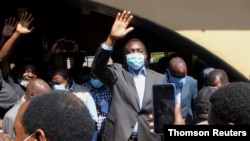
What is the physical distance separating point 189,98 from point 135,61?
733 mm

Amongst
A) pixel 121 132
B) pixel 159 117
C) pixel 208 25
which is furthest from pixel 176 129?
pixel 208 25

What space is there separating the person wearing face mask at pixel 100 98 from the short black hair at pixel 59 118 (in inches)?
101

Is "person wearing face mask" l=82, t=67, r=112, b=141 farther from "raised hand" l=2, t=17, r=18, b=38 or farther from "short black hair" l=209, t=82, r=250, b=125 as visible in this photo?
"short black hair" l=209, t=82, r=250, b=125

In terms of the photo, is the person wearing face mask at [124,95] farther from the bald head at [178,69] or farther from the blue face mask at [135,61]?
the bald head at [178,69]

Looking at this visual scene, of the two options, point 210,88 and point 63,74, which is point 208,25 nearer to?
point 210,88

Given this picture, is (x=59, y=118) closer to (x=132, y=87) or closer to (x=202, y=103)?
(x=132, y=87)

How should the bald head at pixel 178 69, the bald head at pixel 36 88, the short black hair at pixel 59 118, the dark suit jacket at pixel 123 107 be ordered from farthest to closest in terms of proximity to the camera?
the bald head at pixel 178 69, the dark suit jacket at pixel 123 107, the bald head at pixel 36 88, the short black hair at pixel 59 118

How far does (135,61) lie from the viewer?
3885 mm

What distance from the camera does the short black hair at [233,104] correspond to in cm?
178

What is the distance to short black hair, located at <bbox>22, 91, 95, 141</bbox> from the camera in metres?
1.52

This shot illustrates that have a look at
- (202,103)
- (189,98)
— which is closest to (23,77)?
(189,98)

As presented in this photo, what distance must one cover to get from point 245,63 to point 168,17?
0.95 metres

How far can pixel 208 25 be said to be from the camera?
15.7ft

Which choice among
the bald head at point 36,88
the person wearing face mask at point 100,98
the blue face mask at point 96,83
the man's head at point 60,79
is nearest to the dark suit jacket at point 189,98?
the person wearing face mask at point 100,98
